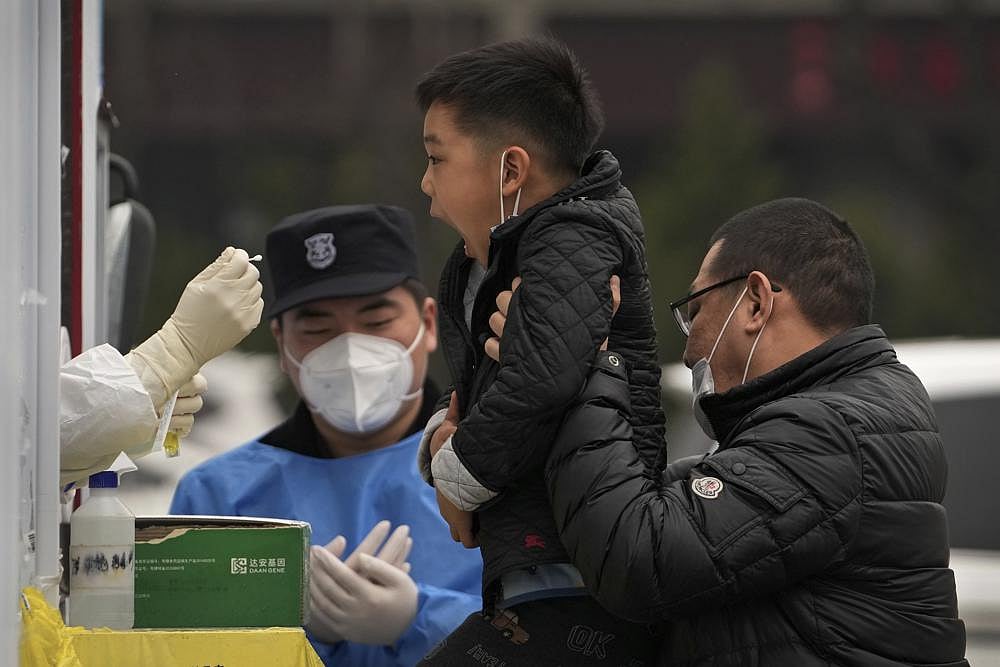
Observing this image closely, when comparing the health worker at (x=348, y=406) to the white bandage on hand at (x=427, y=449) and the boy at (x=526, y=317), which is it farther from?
the boy at (x=526, y=317)

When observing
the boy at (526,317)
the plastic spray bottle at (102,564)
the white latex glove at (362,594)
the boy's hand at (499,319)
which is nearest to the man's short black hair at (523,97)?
the boy at (526,317)

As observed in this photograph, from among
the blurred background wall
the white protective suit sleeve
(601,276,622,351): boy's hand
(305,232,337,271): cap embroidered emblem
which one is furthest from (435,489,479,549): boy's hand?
the blurred background wall

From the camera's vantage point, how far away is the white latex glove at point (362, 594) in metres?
3.06

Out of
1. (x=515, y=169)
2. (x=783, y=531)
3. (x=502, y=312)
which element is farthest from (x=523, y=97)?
(x=783, y=531)

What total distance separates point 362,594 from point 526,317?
39.1 inches

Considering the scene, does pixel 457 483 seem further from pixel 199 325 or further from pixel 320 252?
pixel 320 252

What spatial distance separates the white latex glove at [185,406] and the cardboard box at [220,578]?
228mm

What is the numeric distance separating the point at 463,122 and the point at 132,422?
72 cm

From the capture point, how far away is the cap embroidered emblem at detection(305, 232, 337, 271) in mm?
3570

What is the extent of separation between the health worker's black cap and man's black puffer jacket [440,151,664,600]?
1.02 metres

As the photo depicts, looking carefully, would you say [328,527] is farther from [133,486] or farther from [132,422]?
[133,486]

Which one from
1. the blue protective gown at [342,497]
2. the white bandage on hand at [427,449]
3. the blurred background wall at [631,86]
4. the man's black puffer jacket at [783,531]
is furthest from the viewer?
the blurred background wall at [631,86]

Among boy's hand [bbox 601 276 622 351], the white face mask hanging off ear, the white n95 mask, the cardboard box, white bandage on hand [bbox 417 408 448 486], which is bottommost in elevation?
the cardboard box

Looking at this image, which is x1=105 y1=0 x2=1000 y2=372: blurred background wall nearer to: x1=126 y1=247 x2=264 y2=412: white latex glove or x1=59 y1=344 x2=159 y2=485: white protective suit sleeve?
x1=126 y1=247 x2=264 y2=412: white latex glove
